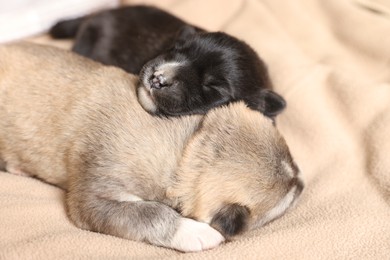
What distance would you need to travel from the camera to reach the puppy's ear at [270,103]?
3.02m

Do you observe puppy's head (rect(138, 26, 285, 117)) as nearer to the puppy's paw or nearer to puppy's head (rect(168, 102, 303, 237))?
puppy's head (rect(168, 102, 303, 237))

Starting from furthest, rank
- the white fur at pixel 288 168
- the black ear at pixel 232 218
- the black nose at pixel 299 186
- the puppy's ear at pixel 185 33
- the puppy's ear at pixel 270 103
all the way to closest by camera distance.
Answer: the puppy's ear at pixel 185 33 < the puppy's ear at pixel 270 103 < the black nose at pixel 299 186 < the white fur at pixel 288 168 < the black ear at pixel 232 218

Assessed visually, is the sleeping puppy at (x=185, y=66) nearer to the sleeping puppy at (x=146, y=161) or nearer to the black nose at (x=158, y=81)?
the black nose at (x=158, y=81)

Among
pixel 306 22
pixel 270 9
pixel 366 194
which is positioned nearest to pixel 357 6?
pixel 306 22

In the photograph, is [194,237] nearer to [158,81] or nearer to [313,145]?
[158,81]

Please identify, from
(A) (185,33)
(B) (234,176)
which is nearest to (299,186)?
(B) (234,176)

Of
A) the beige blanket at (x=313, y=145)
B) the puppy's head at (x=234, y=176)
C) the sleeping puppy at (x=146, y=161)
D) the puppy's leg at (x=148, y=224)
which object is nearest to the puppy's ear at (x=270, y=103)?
the beige blanket at (x=313, y=145)

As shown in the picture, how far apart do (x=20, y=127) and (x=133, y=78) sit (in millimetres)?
674

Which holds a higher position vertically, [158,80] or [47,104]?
[158,80]

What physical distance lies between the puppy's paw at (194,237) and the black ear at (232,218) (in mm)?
64

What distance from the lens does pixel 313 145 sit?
313cm

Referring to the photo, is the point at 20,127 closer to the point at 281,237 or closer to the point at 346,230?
the point at 281,237

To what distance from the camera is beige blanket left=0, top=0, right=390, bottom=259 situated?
243 centimetres

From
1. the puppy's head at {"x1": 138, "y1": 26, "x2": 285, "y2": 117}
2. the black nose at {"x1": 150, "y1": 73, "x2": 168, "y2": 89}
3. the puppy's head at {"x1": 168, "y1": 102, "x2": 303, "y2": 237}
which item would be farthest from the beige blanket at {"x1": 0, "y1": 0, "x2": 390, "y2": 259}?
the black nose at {"x1": 150, "y1": 73, "x2": 168, "y2": 89}
